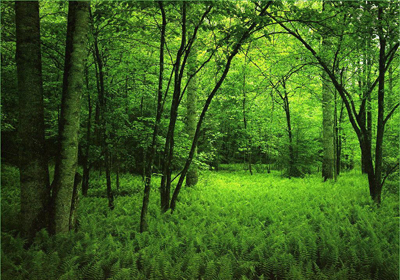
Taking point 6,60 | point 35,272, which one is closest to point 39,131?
point 35,272

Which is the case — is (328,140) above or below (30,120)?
above

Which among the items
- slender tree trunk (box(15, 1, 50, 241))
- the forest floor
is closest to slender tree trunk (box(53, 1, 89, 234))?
slender tree trunk (box(15, 1, 50, 241))

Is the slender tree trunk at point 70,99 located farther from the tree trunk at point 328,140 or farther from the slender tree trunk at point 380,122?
the tree trunk at point 328,140

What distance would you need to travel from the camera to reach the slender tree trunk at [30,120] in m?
3.78

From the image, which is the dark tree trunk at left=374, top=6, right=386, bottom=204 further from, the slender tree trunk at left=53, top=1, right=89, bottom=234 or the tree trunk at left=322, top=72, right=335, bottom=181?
the slender tree trunk at left=53, top=1, right=89, bottom=234

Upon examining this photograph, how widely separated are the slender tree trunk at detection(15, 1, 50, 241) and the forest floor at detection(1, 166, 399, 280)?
427 mm

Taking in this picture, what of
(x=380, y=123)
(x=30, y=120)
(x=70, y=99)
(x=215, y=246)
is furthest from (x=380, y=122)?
(x=30, y=120)

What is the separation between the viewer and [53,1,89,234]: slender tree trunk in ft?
12.4

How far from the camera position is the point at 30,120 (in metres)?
3.84

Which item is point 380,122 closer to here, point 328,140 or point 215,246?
point 328,140

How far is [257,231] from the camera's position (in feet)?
16.3

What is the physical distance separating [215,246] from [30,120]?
4.13m

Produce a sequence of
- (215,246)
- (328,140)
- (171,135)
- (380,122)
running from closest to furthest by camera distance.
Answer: (215,246) < (171,135) < (380,122) < (328,140)

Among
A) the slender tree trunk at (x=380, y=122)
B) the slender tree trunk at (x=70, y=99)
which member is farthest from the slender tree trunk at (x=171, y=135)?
the slender tree trunk at (x=380, y=122)
